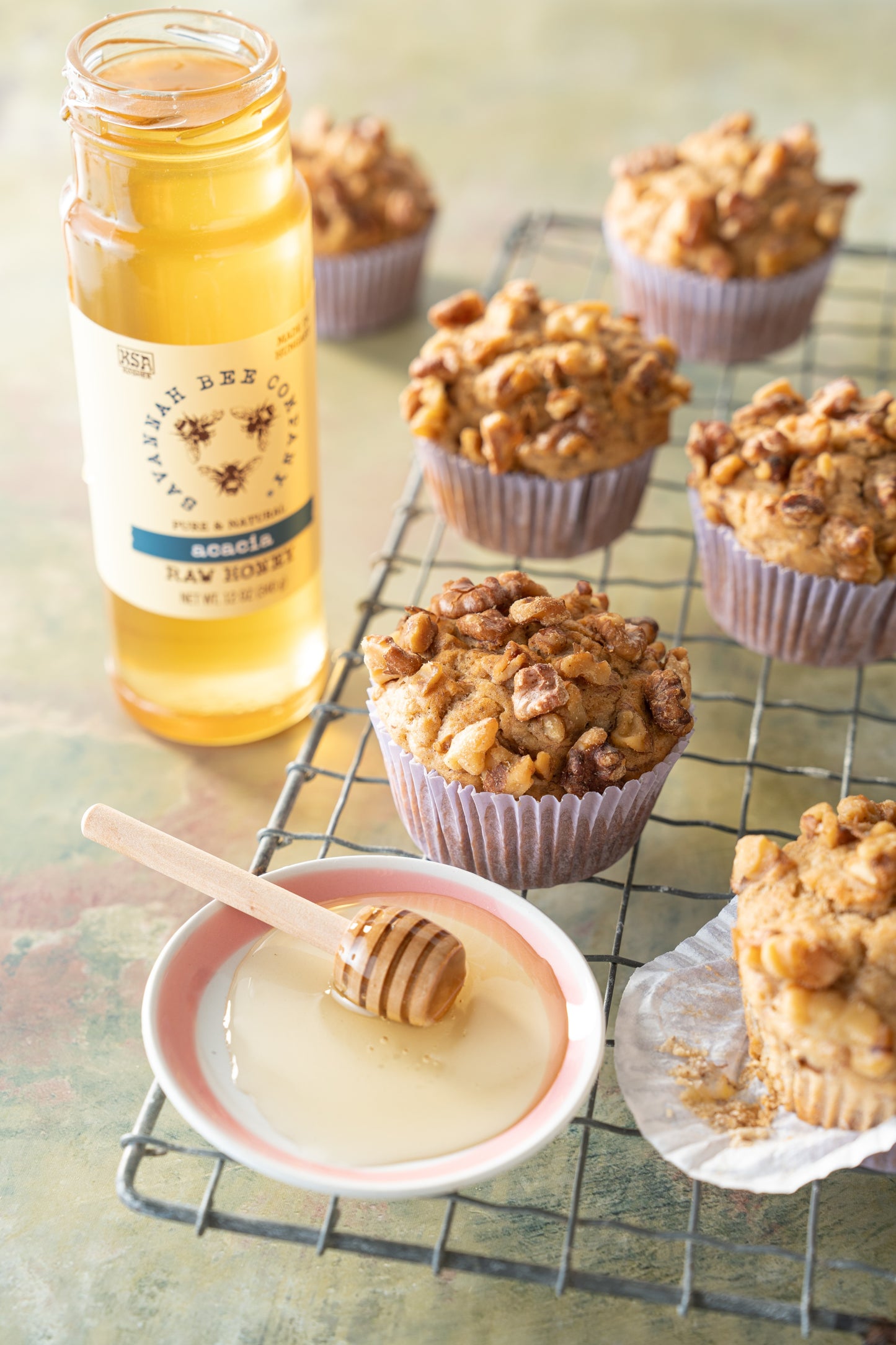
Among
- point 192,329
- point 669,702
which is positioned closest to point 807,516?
point 669,702

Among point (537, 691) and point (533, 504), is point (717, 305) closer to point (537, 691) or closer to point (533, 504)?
point (533, 504)

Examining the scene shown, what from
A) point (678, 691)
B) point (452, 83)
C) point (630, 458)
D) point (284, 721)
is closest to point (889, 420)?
point (630, 458)

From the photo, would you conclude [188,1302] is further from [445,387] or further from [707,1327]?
[445,387]

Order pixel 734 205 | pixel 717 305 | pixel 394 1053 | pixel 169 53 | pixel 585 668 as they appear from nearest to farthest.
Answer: pixel 394 1053 < pixel 585 668 < pixel 169 53 < pixel 734 205 < pixel 717 305

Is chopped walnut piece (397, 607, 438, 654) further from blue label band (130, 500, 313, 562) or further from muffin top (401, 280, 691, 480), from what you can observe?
muffin top (401, 280, 691, 480)

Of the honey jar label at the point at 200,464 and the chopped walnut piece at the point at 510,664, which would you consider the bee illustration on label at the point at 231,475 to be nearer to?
the honey jar label at the point at 200,464

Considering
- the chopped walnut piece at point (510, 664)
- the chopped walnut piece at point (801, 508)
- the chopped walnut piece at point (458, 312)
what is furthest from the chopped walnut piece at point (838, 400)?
the chopped walnut piece at point (510, 664)
